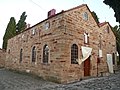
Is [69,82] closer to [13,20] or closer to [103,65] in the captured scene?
[103,65]

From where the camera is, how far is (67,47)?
13.2 m

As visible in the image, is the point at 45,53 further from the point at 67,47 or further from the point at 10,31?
the point at 10,31

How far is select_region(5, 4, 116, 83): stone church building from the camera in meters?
13.2

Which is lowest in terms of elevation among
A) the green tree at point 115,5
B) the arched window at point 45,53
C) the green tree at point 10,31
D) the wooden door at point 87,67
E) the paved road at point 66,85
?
the paved road at point 66,85

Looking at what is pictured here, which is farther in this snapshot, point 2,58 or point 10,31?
point 10,31

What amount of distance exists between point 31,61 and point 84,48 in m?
5.76

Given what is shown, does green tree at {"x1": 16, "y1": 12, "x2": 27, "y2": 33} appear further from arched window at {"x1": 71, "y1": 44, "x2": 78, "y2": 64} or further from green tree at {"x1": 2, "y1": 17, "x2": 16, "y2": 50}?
arched window at {"x1": 71, "y1": 44, "x2": 78, "y2": 64}

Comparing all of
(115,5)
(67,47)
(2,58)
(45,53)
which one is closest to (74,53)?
(67,47)

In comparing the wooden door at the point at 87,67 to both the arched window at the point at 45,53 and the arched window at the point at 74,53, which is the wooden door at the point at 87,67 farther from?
the arched window at the point at 45,53

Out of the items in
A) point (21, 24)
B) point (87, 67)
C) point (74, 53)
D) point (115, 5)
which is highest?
point (21, 24)

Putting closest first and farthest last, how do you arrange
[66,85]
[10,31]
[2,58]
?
[66,85] → [2,58] → [10,31]

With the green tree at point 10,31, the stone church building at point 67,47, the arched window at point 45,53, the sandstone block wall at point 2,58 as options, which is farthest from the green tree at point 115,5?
the green tree at point 10,31

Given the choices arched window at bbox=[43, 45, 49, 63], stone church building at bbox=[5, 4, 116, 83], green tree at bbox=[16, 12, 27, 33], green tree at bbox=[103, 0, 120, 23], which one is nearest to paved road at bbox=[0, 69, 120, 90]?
stone church building at bbox=[5, 4, 116, 83]

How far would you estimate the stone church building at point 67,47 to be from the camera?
13.2 m
